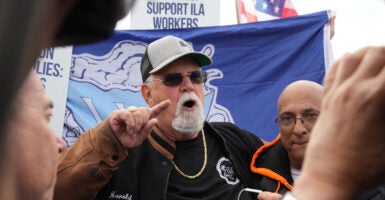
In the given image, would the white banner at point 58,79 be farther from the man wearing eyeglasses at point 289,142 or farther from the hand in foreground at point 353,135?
the hand in foreground at point 353,135

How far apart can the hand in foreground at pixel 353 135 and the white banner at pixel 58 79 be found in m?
4.29

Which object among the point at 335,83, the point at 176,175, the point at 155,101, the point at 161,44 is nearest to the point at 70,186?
the point at 176,175

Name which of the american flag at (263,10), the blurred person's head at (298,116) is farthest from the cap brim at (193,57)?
the american flag at (263,10)

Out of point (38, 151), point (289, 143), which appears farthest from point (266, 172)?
point (38, 151)

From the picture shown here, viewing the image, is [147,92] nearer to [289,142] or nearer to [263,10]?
[289,142]

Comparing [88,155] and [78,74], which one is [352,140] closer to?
[88,155]

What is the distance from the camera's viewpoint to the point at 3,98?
0.30m

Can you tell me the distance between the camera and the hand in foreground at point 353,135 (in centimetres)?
72

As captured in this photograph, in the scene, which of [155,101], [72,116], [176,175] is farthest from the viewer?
[72,116]

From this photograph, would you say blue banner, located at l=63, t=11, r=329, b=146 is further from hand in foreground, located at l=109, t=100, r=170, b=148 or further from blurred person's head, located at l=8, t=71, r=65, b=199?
blurred person's head, located at l=8, t=71, r=65, b=199

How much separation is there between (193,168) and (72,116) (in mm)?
2021

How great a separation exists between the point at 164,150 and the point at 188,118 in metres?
0.33

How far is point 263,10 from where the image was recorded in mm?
6727

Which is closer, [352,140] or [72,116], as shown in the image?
[352,140]
